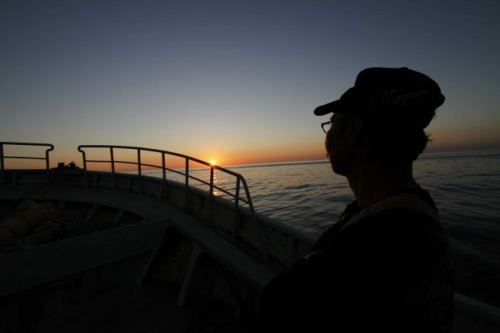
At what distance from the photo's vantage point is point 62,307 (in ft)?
12.0

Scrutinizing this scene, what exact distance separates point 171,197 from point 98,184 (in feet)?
10.4

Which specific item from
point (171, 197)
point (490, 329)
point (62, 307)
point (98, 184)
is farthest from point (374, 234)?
point (98, 184)

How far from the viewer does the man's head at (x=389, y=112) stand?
0.99m

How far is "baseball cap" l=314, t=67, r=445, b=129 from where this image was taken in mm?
986

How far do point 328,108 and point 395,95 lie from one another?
0.31m

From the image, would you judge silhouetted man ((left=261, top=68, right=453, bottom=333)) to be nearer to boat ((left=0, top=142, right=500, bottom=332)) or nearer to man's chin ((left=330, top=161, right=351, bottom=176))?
man's chin ((left=330, top=161, right=351, bottom=176))

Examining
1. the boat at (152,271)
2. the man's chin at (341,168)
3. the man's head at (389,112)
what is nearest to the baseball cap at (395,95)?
the man's head at (389,112)

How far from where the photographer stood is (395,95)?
0.99 m

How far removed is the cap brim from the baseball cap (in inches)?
1.6

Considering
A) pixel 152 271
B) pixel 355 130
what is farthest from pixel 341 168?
pixel 152 271

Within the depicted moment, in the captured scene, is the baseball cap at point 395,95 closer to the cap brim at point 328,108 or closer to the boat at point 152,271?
the cap brim at point 328,108

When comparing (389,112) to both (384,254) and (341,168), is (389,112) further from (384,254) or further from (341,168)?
(384,254)

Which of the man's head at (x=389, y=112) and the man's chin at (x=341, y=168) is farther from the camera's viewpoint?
the man's chin at (x=341, y=168)

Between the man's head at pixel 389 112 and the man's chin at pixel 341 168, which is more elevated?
the man's head at pixel 389 112
